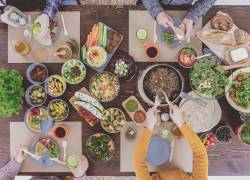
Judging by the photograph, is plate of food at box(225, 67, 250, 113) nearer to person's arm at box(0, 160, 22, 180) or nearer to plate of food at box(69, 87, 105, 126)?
plate of food at box(69, 87, 105, 126)

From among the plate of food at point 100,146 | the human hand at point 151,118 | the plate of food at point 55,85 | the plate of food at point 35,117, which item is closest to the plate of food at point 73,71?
the plate of food at point 55,85

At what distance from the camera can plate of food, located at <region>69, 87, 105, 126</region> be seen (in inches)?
86.7

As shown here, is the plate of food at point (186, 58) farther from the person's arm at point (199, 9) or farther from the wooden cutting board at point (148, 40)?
the person's arm at point (199, 9)

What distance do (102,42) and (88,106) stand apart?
396 millimetres

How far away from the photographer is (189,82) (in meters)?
2.21

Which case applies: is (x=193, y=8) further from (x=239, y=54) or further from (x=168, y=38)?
(x=239, y=54)

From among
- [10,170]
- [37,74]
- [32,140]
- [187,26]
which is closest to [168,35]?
[187,26]

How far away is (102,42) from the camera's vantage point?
2188mm

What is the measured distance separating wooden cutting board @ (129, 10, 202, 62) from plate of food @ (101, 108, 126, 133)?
0.35m

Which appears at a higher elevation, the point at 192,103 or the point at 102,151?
the point at 192,103

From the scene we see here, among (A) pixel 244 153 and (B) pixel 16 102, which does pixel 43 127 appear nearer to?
(B) pixel 16 102

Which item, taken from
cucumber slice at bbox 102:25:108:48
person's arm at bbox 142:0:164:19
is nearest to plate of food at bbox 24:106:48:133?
cucumber slice at bbox 102:25:108:48

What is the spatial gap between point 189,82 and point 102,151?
0.67 meters

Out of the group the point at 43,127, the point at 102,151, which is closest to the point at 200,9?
the point at 102,151
